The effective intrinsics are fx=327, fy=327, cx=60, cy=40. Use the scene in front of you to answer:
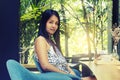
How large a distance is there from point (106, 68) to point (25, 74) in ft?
2.15

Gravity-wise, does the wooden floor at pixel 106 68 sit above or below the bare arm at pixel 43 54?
below

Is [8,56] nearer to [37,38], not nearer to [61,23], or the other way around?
[37,38]

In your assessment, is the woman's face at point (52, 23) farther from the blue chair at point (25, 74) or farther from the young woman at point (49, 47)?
the blue chair at point (25, 74)

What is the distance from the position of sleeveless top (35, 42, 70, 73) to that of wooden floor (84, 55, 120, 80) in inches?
7.6

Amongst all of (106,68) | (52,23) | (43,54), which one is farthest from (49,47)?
(106,68)

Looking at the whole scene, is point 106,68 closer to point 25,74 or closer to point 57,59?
point 57,59

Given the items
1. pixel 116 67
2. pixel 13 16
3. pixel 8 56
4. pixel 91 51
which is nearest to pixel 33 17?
pixel 13 16

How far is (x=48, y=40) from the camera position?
8.71 ft

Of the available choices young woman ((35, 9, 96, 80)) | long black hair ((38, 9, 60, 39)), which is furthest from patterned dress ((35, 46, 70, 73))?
long black hair ((38, 9, 60, 39))

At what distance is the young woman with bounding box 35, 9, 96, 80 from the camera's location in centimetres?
261

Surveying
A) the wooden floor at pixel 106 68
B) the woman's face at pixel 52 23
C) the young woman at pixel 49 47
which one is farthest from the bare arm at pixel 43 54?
the wooden floor at pixel 106 68

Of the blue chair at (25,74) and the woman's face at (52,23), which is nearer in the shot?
the blue chair at (25,74)

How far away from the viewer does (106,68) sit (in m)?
2.66

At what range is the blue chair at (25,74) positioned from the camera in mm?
2529
